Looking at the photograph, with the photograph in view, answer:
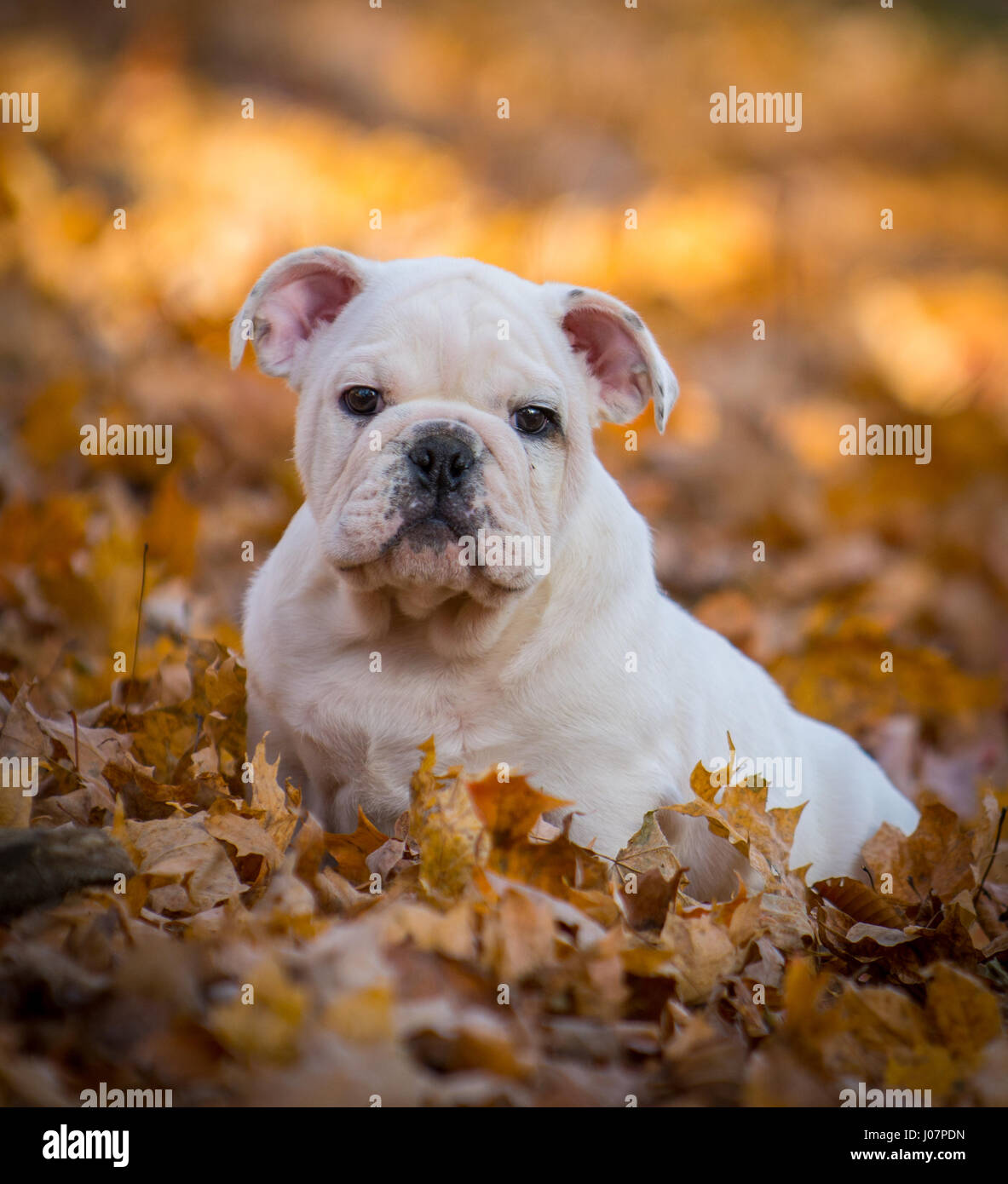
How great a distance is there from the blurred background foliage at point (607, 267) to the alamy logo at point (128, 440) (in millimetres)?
60

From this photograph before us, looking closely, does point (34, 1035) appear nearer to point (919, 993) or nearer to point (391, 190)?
point (919, 993)

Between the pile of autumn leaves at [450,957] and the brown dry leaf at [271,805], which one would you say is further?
the brown dry leaf at [271,805]

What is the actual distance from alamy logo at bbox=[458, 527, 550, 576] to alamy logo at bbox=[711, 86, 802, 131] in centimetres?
1233

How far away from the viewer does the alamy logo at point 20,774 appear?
106 inches

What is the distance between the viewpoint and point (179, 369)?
21.4 ft

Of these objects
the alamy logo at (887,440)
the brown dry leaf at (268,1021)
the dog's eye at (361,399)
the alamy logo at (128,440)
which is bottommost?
the brown dry leaf at (268,1021)

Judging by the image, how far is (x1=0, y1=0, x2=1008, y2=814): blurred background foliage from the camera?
524cm

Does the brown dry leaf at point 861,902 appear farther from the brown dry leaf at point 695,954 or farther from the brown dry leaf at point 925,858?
the brown dry leaf at point 695,954

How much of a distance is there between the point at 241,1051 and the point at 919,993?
1.60m

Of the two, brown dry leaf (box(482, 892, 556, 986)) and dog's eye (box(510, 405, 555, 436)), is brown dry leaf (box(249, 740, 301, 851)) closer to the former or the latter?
brown dry leaf (box(482, 892, 556, 986))

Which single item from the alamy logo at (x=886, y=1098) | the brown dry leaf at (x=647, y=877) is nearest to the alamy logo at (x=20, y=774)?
the brown dry leaf at (x=647, y=877)

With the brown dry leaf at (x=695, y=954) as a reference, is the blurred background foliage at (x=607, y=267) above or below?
above

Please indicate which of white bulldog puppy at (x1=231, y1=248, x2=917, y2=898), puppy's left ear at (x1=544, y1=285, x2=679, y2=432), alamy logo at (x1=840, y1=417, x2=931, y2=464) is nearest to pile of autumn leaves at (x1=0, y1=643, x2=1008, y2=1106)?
white bulldog puppy at (x1=231, y1=248, x2=917, y2=898)

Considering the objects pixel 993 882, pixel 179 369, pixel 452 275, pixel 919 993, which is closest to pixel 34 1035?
pixel 919 993
